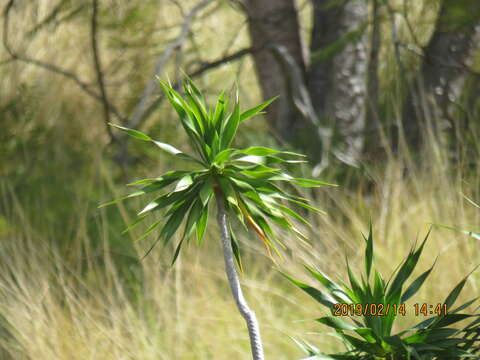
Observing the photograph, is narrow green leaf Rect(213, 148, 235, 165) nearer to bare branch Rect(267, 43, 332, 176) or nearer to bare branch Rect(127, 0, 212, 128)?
bare branch Rect(127, 0, 212, 128)

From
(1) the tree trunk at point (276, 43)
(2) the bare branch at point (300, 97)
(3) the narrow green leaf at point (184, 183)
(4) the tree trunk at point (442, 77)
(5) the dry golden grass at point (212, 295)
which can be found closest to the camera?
(3) the narrow green leaf at point (184, 183)

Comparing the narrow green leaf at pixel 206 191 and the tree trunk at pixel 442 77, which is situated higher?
the tree trunk at pixel 442 77

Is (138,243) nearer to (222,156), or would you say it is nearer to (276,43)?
(276,43)

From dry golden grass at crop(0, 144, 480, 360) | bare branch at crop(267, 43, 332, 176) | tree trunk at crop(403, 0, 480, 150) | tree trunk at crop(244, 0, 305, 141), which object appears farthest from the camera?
tree trunk at crop(244, 0, 305, 141)

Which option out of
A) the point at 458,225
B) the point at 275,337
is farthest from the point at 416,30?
the point at 275,337

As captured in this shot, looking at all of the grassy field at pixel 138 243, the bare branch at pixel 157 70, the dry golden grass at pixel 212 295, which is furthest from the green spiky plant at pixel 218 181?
the bare branch at pixel 157 70

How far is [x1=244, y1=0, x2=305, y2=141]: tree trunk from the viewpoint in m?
3.52

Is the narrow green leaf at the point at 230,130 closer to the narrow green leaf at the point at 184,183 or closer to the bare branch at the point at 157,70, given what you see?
the narrow green leaf at the point at 184,183

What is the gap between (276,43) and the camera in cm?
356

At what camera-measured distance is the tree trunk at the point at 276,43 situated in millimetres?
3520

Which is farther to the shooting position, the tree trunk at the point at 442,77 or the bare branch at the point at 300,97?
the tree trunk at the point at 442,77
